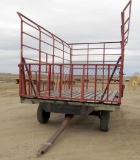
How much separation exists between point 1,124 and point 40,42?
8.65ft

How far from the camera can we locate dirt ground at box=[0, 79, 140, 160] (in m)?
5.00

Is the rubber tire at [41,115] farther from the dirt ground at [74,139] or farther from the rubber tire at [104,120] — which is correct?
the rubber tire at [104,120]

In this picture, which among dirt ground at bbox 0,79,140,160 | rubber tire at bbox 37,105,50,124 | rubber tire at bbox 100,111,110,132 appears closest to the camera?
dirt ground at bbox 0,79,140,160

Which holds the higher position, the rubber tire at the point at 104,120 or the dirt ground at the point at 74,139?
the rubber tire at the point at 104,120

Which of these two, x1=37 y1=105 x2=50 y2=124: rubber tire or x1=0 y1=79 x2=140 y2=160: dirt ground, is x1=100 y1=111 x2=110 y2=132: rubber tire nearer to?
x1=0 y1=79 x2=140 y2=160: dirt ground

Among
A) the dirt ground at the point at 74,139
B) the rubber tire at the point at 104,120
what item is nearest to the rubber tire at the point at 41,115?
the dirt ground at the point at 74,139

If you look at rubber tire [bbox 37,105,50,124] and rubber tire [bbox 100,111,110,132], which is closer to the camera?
rubber tire [bbox 100,111,110,132]

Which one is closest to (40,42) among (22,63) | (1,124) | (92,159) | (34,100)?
(22,63)

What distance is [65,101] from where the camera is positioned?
636cm

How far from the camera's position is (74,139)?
6051 millimetres

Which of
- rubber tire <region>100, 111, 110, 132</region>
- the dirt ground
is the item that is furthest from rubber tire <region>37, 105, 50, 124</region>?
rubber tire <region>100, 111, 110, 132</region>

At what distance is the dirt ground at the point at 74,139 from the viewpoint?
5.00 meters

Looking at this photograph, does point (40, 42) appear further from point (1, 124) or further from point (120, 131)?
point (120, 131)

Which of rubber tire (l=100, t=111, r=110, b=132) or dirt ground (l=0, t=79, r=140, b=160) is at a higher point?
rubber tire (l=100, t=111, r=110, b=132)
